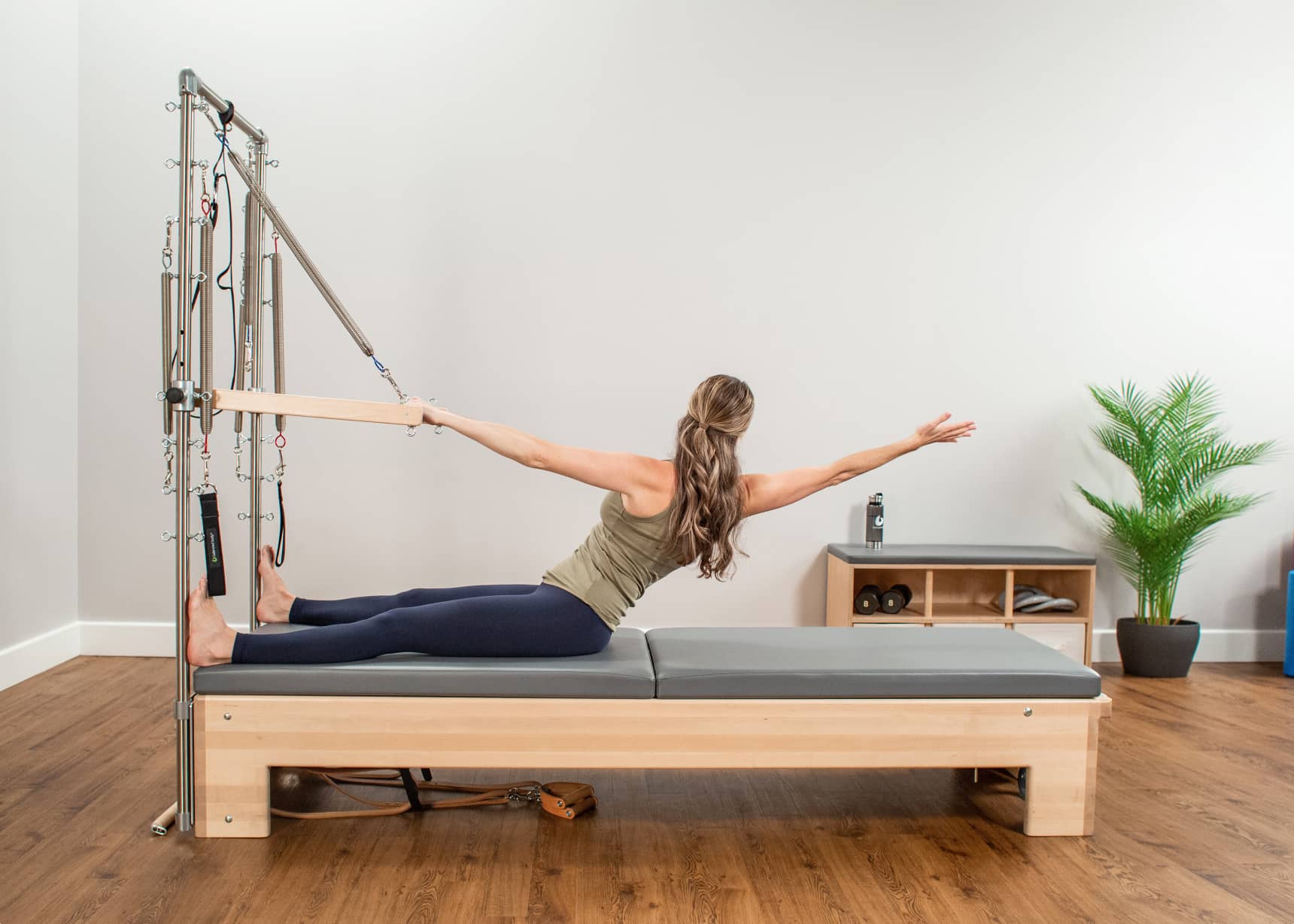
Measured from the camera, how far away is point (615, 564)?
102 inches

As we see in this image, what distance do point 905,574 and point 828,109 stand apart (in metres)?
1.93

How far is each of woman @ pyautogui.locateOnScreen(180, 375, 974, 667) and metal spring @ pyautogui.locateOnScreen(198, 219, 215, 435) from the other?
43cm

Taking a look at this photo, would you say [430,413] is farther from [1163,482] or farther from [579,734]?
[1163,482]

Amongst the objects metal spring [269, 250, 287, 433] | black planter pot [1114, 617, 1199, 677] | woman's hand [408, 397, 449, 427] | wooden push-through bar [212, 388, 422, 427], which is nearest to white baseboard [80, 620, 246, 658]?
metal spring [269, 250, 287, 433]

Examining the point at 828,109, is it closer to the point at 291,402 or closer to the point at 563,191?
the point at 563,191

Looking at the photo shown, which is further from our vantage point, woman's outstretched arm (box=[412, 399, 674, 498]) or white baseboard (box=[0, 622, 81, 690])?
white baseboard (box=[0, 622, 81, 690])

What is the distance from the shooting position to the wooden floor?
6.95 feet

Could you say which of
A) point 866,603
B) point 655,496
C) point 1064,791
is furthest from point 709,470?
point 866,603

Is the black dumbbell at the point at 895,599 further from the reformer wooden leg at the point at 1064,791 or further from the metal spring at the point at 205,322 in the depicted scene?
the metal spring at the point at 205,322

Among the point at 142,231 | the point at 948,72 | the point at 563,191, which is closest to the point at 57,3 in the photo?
the point at 142,231

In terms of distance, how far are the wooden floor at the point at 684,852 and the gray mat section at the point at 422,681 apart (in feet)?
1.14

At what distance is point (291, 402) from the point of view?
2.39 m

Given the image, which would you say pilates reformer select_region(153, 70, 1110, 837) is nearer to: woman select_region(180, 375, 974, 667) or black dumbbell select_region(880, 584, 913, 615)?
woman select_region(180, 375, 974, 667)

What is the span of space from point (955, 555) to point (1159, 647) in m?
0.93
